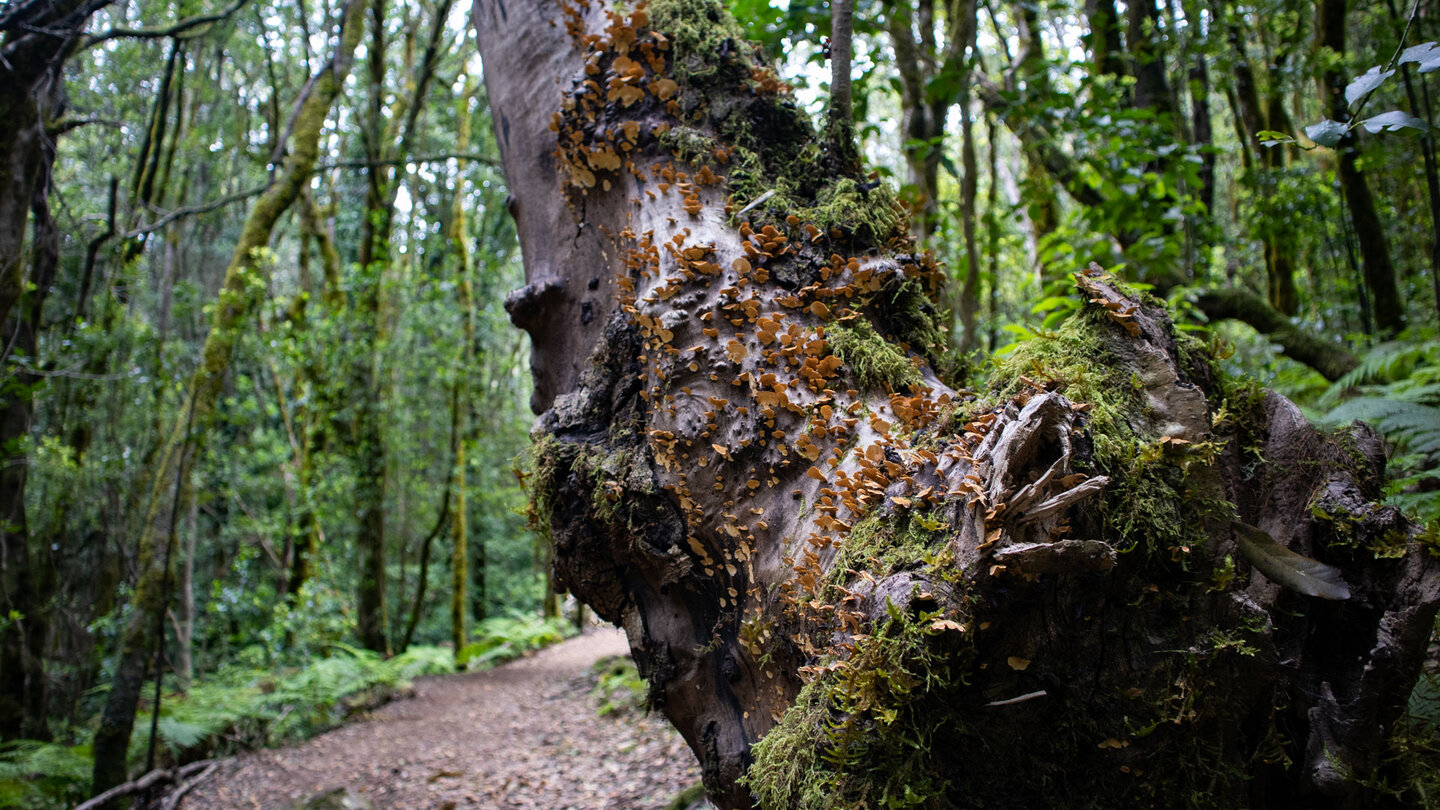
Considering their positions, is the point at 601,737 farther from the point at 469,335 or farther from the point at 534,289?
the point at 469,335

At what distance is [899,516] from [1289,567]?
0.72 m

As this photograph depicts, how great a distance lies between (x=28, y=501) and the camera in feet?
27.3

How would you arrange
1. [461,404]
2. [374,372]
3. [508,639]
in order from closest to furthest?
[374,372], [461,404], [508,639]

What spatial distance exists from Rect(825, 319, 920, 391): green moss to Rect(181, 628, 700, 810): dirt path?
354cm

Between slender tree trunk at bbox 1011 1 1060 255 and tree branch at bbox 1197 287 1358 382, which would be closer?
slender tree trunk at bbox 1011 1 1060 255

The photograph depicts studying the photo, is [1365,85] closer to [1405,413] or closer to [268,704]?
[1405,413]

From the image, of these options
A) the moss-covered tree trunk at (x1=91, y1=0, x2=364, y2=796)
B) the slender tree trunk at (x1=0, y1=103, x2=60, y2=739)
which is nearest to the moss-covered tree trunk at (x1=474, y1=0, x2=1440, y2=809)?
the slender tree trunk at (x1=0, y1=103, x2=60, y2=739)

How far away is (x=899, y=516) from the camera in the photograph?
4.70 feet

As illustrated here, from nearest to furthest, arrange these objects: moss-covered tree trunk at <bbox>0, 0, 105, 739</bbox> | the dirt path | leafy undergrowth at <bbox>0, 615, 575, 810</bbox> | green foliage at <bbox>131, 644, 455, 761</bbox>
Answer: moss-covered tree trunk at <bbox>0, 0, 105, 739</bbox> < the dirt path < leafy undergrowth at <bbox>0, 615, 575, 810</bbox> < green foliage at <bbox>131, 644, 455, 761</bbox>

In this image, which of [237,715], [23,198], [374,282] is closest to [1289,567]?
A: [23,198]

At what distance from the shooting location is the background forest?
416cm

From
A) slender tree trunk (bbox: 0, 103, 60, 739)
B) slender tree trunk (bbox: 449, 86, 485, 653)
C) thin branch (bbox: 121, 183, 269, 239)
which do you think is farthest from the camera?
slender tree trunk (bbox: 449, 86, 485, 653)

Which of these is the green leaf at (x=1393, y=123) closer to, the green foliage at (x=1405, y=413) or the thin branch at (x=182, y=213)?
the green foliage at (x=1405, y=413)

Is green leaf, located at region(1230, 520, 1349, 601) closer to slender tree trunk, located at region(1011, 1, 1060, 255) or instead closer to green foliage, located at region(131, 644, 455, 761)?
slender tree trunk, located at region(1011, 1, 1060, 255)
